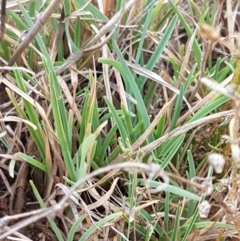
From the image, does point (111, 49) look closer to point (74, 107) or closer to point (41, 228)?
point (74, 107)

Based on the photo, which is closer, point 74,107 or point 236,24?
point 74,107

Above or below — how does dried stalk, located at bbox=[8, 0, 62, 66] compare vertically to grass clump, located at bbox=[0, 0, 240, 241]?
above

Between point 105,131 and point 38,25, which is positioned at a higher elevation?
point 38,25

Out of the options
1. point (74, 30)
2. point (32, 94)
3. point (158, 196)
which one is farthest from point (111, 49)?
point (158, 196)

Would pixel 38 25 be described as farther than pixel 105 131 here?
No

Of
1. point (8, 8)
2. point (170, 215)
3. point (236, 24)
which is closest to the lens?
point (170, 215)

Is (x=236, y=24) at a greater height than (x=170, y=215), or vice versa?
(x=236, y=24)

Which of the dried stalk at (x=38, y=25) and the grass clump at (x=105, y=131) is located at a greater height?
the dried stalk at (x=38, y=25)

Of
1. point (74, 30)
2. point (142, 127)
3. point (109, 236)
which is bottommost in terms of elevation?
point (109, 236)
